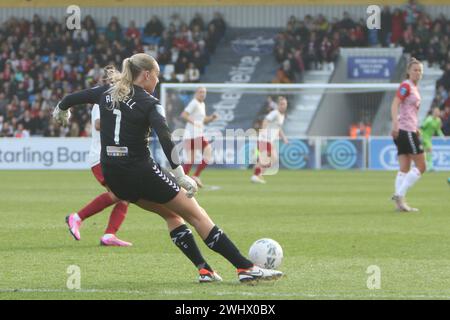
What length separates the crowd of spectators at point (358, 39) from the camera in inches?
1352

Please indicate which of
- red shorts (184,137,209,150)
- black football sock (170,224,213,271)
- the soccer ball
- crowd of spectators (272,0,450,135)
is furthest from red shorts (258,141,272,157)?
black football sock (170,224,213,271)

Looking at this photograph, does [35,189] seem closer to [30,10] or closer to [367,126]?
[367,126]

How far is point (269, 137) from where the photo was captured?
2525cm

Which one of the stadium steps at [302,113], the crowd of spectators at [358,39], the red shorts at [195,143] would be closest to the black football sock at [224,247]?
the red shorts at [195,143]

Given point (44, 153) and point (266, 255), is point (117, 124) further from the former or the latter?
point (44, 153)

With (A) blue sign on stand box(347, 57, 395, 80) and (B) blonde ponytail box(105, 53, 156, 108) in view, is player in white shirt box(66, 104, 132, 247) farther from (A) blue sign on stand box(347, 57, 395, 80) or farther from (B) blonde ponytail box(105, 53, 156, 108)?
(A) blue sign on stand box(347, 57, 395, 80)

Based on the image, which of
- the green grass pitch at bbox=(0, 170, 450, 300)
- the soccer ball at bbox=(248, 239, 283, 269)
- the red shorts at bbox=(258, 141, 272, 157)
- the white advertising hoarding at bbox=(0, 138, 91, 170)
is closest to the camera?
the green grass pitch at bbox=(0, 170, 450, 300)

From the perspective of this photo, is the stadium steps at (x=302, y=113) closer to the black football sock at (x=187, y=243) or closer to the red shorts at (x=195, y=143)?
the red shorts at (x=195, y=143)

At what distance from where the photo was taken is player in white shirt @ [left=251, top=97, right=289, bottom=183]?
23625 mm

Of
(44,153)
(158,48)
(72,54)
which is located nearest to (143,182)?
(44,153)

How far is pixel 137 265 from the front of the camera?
903 centimetres

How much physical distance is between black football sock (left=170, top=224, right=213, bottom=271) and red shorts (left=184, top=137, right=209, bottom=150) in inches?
498

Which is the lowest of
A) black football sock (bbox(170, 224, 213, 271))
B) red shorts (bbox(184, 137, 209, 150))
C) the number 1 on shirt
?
red shorts (bbox(184, 137, 209, 150))
